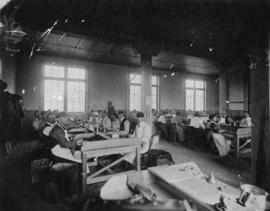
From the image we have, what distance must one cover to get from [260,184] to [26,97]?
32.7 feet

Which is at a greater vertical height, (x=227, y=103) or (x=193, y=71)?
(x=193, y=71)

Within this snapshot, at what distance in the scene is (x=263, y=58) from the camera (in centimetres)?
254

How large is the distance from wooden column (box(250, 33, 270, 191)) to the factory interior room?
0.01 meters

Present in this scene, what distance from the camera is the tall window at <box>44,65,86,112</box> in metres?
10.2

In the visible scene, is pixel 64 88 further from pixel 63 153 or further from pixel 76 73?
pixel 63 153

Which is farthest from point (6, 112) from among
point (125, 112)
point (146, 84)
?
point (125, 112)

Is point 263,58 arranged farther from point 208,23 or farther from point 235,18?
point 208,23

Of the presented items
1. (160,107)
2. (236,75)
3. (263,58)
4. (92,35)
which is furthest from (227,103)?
(263,58)

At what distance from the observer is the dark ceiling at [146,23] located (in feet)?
9.30

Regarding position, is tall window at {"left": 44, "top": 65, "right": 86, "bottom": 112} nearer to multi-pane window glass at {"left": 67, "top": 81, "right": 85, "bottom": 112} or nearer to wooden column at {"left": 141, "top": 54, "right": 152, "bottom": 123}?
multi-pane window glass at {"left": 67, "top": 81, "right": 85, "bottom": 112}

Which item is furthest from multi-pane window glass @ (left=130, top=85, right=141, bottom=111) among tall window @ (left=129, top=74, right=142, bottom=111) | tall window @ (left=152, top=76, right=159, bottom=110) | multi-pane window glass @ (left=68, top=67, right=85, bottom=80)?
multi-pane window glass @ (left=68, top=67, right=85, bottom=80)

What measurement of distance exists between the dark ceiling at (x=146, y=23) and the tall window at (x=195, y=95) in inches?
218

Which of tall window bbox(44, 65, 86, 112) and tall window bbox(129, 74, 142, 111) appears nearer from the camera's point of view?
tall window bbox(44, 65, 86, 112)

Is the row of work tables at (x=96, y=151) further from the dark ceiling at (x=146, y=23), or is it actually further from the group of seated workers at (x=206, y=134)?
the group of seated workers at (x=206, y=134)
